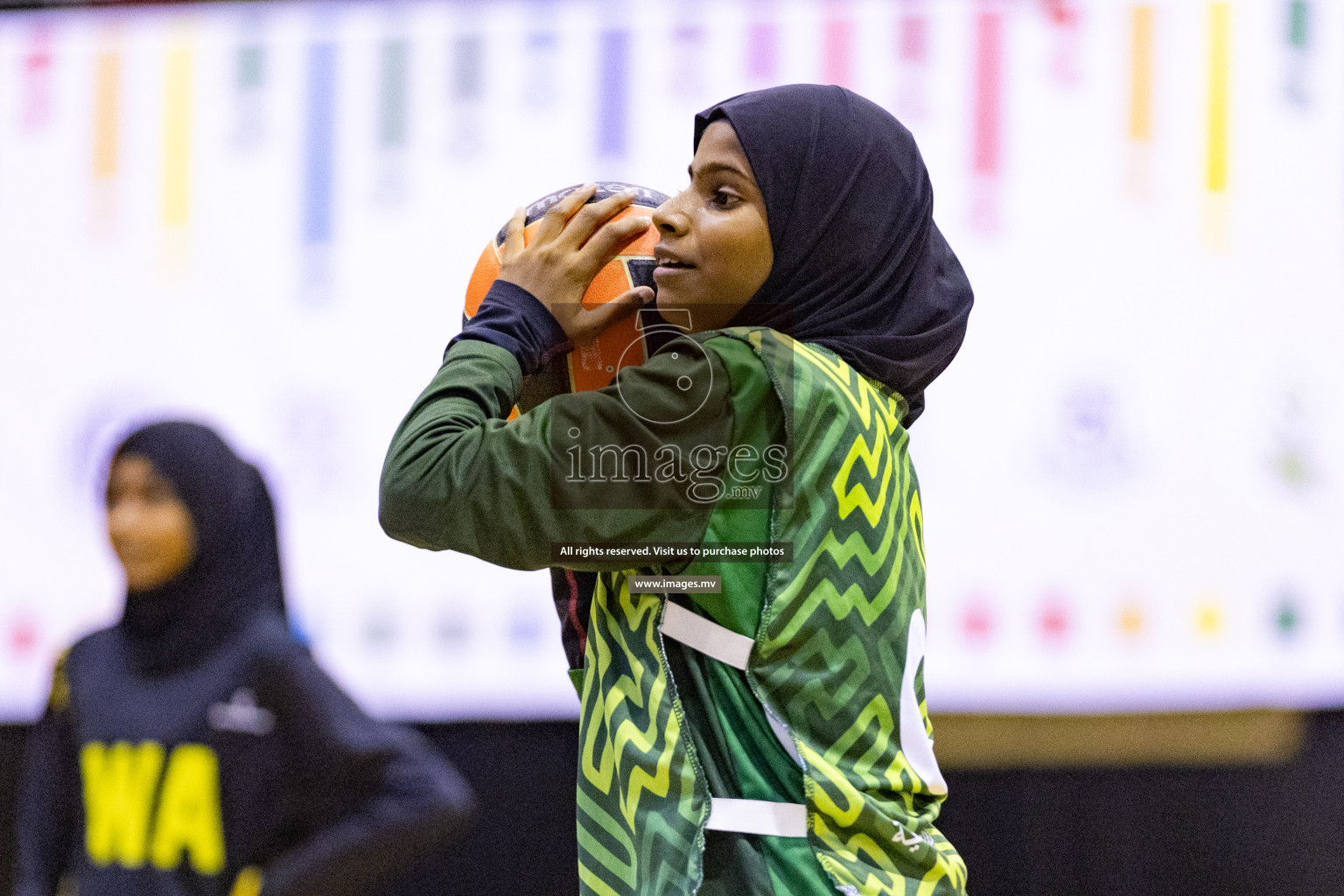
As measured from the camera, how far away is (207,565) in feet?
6.99

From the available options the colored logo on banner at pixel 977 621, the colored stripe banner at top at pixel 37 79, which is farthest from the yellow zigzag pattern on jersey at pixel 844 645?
the colored stripe banner at top at pixel 37 79

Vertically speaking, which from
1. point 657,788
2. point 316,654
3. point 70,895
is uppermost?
point 657,788

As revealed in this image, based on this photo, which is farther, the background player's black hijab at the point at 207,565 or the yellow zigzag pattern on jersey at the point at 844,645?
the background player's black hijab at the point at 207,565

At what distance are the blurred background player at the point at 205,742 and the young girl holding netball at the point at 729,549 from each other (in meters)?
1.12

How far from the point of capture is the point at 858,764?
3.23 ft

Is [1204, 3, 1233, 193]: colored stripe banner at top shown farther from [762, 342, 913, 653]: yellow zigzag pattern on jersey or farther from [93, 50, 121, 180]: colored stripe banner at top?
[93, 50, 121, 180]: colored stripe banner at top

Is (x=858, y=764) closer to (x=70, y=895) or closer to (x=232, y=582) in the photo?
(x=232, y=582)

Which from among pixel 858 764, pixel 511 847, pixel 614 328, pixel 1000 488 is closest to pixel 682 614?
pixel 858 764

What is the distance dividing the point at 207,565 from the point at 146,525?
0.48 ft

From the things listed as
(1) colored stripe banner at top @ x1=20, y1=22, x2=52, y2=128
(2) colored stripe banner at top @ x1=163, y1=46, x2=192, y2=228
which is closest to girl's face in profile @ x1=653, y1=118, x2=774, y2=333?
(2) colored stripe banner at top @ x1=163, y1=46, x2=192, y2=228

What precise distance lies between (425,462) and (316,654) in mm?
1294

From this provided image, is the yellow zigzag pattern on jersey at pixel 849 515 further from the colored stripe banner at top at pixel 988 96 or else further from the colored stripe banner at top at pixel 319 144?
the colored stripe banner at top at pixel 319 144

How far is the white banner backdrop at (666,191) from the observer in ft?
6.50

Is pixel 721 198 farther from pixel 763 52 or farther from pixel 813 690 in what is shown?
pixel 763 52
